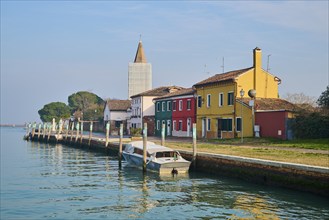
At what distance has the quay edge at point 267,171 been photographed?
56.9ft

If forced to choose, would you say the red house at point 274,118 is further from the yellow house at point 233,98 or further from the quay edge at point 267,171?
the quay edge at point 267,171

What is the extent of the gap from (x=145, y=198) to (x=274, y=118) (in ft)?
68.0

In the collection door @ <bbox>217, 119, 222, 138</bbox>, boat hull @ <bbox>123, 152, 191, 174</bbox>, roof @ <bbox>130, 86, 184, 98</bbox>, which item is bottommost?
boat hull @ <bbox>123, 152, 191, 174</bbox>

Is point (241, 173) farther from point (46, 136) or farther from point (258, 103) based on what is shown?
point (46, 136)

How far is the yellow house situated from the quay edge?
14.0m

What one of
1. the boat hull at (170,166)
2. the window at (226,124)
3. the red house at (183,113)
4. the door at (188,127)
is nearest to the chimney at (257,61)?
the window at (226,124)

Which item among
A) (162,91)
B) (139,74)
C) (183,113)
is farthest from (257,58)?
(139,74)

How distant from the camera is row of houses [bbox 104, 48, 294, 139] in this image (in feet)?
124

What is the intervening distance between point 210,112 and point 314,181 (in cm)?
2950

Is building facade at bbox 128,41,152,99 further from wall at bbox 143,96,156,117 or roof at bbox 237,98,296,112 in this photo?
roof at bbox 237,98,296,112

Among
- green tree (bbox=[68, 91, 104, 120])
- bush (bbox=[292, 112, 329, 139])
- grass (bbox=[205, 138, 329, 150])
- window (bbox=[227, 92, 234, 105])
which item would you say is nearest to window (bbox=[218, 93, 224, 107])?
window (bbox=[227, 92, 234, 105])

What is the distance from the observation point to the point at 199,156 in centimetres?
2683

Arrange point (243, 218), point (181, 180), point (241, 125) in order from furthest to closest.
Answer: point (241, 125)
point (181, 180)
point (243, 218)

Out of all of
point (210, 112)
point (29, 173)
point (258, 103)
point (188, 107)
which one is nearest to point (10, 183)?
point (29, 173)
